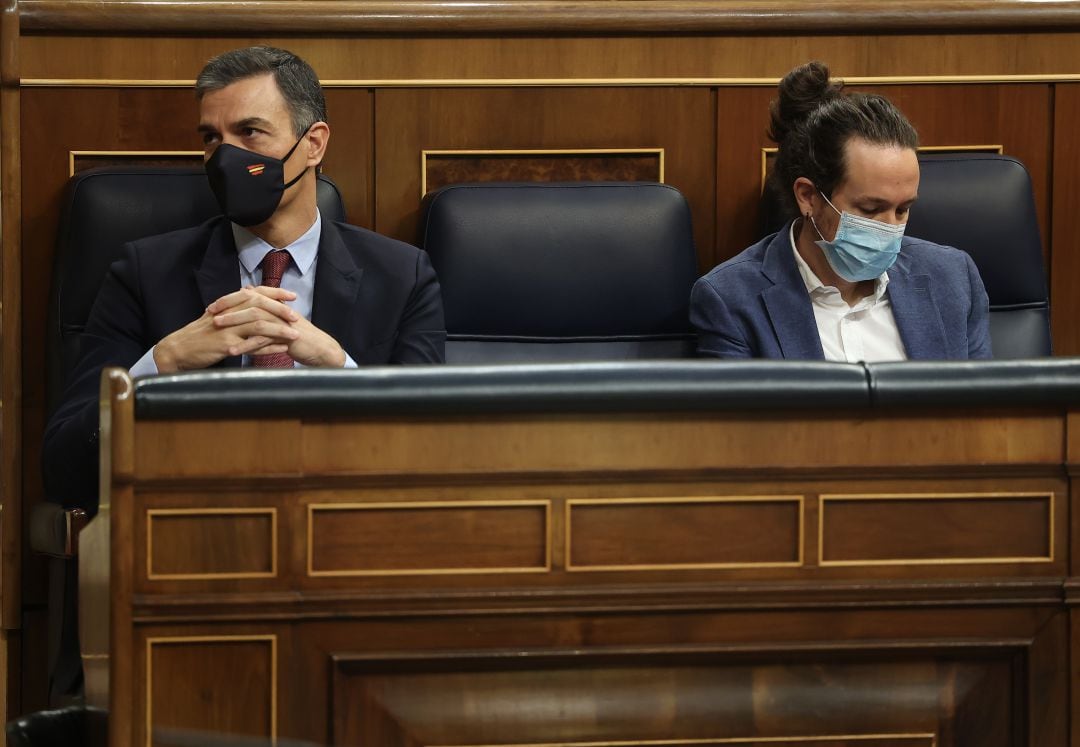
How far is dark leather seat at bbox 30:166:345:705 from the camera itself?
1.58 m

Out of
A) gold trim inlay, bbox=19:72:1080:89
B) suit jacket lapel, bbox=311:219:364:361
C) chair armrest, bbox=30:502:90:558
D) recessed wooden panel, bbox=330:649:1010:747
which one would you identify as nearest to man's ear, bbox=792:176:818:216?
gold trim inlay, bbox=19:72:1080:89

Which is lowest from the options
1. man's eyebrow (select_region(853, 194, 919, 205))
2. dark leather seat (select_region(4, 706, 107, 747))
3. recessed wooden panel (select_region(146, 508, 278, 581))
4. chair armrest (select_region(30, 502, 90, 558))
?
dark leather seat (select_region(4, 706, 107, 747))

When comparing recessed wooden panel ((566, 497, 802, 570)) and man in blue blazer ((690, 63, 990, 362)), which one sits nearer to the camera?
recessed wooden panel ((566, 497, 802, 570))

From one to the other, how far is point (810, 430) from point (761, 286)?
0.64 meters

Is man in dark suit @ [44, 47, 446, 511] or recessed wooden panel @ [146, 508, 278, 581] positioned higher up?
man in dark suit @ [44, 47, 446, 511]

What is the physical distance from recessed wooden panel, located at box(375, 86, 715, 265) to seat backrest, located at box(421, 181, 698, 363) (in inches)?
5.0

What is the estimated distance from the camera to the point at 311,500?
991 millimetres

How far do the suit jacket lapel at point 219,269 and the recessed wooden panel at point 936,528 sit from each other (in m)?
0.75

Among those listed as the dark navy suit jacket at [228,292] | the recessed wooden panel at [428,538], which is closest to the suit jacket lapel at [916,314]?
the dark navy suit jacket at [228,292]

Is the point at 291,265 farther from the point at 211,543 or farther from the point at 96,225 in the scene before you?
the point at 211,543

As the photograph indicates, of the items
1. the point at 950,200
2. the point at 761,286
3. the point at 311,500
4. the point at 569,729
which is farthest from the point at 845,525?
the point at 950,200

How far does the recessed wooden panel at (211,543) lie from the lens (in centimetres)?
98

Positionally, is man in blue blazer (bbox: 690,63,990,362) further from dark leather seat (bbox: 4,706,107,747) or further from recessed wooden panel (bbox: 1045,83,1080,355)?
dark leather seat (bbox: 4,706,107,747)

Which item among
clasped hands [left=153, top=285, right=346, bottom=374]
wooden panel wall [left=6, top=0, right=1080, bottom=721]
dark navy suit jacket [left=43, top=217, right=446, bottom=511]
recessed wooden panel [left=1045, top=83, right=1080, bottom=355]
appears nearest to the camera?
clasped hands [left=153, top=285, right=346, bottom=374]
